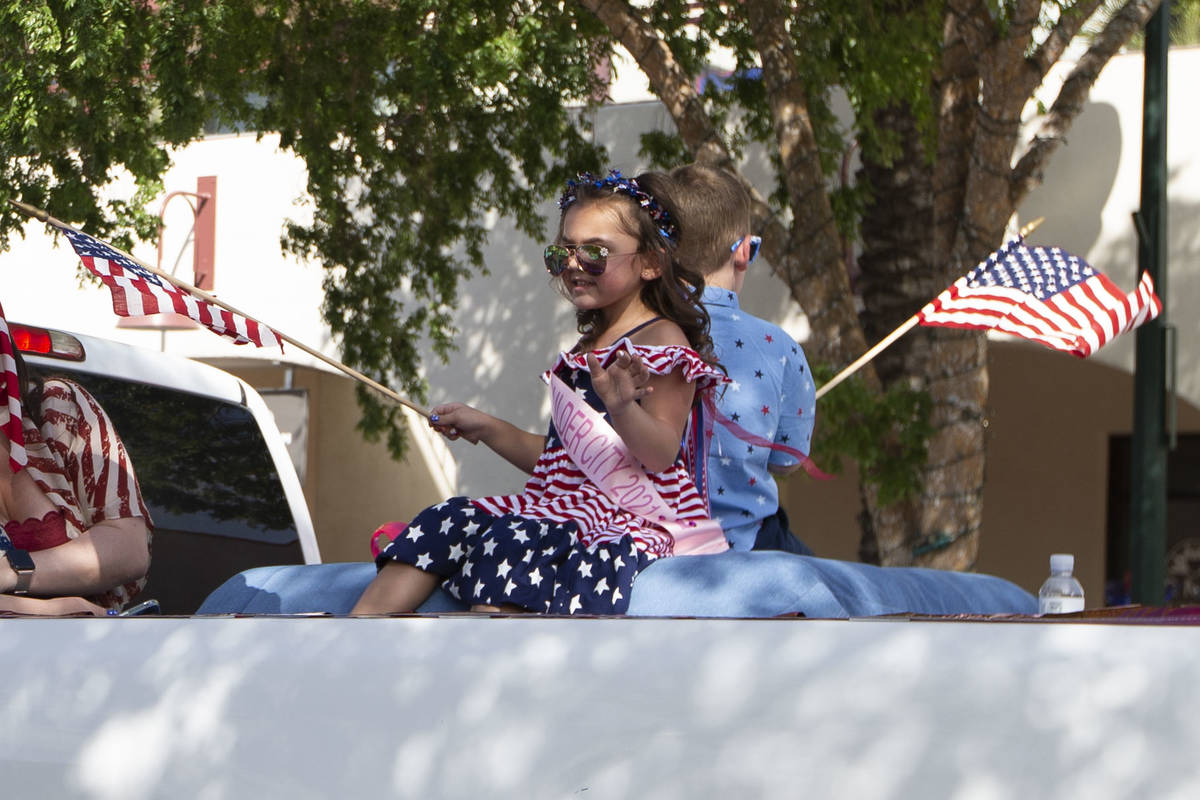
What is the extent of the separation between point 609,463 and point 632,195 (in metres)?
0.60

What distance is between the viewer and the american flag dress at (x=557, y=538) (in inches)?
111

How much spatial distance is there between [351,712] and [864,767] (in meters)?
0.54

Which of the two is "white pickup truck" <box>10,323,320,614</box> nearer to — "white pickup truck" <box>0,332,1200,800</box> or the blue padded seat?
the blue padded seat

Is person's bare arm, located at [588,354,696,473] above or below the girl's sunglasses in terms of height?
below

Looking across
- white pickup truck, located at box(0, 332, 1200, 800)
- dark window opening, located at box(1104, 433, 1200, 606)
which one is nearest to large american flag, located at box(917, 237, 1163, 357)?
white pickup truck, located at box(0, 332, 1200, 800)

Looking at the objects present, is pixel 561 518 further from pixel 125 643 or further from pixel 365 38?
pixel 365 38

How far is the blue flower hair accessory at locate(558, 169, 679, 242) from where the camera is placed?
11.2ft

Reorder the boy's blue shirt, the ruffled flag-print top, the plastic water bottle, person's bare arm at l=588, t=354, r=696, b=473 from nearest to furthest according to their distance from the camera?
person's bare arm at l=588, t=354, r=696, b=473 → the ruffled flag-print top → the plastic water bottle → the boy's blue shirt

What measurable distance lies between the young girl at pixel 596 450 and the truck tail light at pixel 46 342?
0.97 m

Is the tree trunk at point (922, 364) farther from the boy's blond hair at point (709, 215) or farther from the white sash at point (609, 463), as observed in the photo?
the white sash at point (609, 463)

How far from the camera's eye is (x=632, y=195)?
3.41 meters

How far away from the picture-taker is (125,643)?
6.34 ft

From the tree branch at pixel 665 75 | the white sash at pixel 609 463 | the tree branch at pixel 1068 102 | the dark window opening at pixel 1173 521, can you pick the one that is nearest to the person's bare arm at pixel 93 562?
the white sash at pixel 609 463

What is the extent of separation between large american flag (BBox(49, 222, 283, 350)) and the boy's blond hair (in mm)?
989
